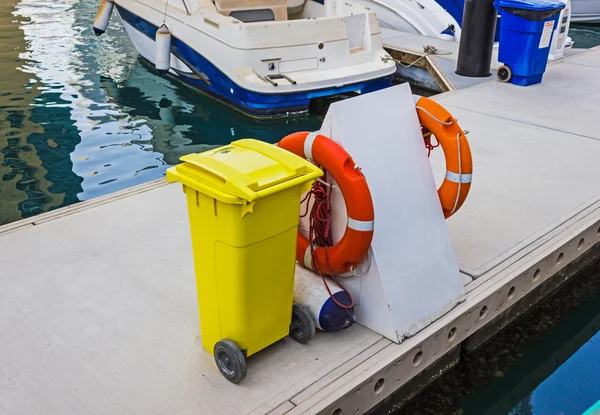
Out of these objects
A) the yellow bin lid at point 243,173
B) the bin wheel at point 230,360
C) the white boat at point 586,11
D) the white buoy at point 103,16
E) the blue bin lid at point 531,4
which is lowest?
the white boat at point 586,11

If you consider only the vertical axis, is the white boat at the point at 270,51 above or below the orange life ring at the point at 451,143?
below

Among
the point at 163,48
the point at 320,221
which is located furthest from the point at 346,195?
the point at 163,48

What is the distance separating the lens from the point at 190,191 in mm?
2385

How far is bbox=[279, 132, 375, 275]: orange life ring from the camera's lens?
2.56 meters

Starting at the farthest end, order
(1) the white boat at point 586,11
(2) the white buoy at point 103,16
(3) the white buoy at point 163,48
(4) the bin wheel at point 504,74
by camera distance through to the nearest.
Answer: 1. (1) the white boat at point 586,11
2. (2) the white buoy at point 103,16
3. (3) the white buoy at point 163,48
4. (4) the bin wheel at point 504,74

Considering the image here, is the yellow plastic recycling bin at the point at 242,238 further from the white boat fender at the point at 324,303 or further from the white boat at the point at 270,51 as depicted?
the white boat at the point at 270,51

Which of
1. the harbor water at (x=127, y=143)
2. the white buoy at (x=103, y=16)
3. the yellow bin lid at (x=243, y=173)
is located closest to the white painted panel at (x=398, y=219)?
the yellow bin lid at (x=243, y=173)

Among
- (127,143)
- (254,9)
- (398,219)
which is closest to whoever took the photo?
(398,219)

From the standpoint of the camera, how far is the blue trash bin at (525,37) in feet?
21.4

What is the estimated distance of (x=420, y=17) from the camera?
1041cm

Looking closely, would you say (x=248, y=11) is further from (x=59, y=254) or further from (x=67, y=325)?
(x=67, y=325)

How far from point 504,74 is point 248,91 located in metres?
2.80

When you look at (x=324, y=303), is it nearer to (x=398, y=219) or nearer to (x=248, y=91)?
(x=398, y=219)

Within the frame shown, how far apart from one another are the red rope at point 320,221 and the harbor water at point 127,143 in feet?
2.83
